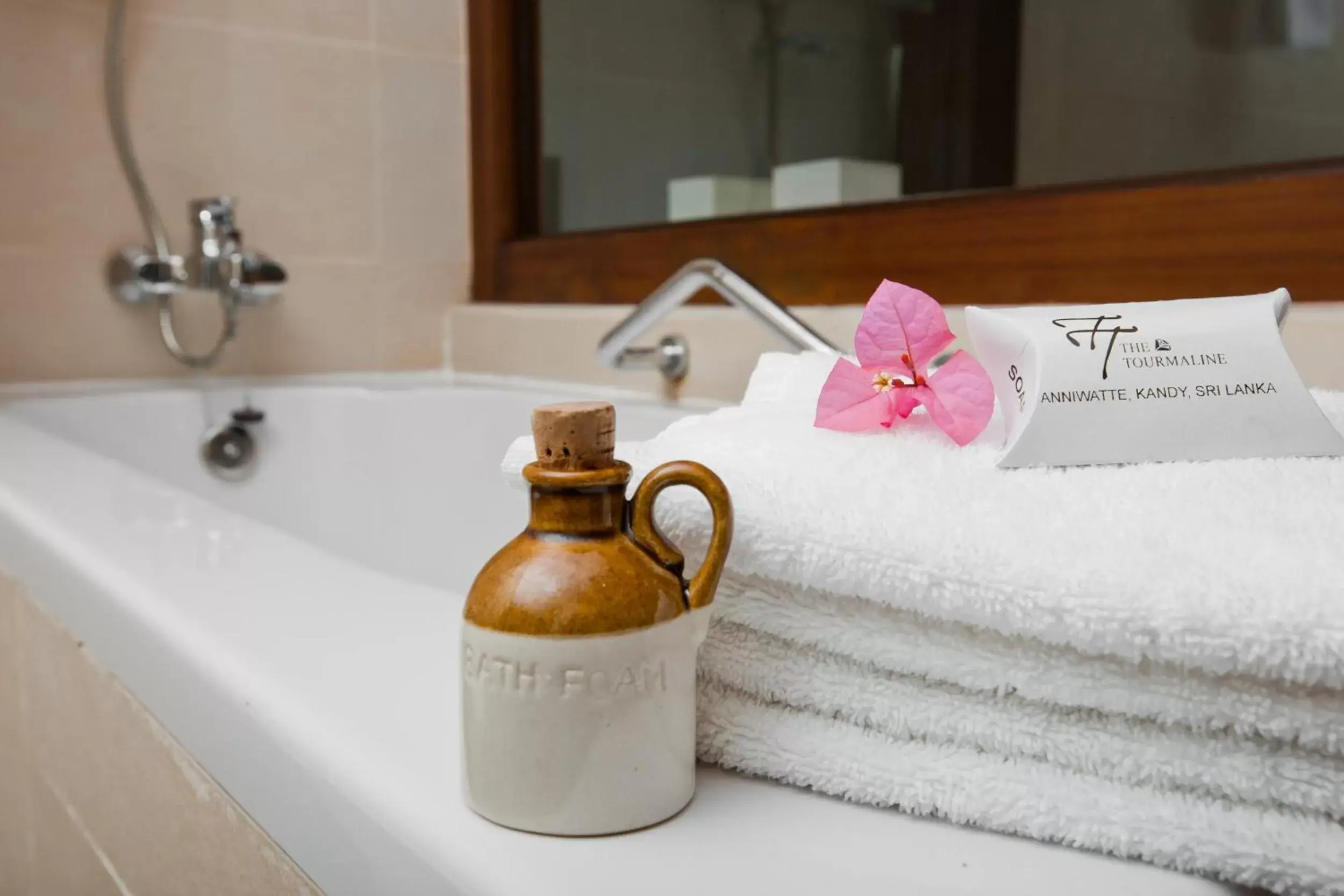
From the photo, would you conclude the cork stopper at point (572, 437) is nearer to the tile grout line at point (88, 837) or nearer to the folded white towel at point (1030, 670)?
the folded white towel at point (1030, 670)

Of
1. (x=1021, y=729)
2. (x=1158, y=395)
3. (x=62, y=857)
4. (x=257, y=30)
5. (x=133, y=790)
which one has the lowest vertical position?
(x=62, y=857)

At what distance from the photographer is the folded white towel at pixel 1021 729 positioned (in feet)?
1.08

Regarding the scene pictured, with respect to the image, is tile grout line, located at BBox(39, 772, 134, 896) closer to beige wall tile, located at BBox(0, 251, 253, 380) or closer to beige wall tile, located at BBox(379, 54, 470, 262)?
beige wall tile, located at BBox(0, 251, 253, 380)

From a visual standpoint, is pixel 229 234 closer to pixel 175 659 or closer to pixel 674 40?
pixel 674 40

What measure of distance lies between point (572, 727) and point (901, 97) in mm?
1158

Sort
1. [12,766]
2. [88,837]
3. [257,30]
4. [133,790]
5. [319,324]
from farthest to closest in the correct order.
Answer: [319,324], [257,30], [12,766], [88,837], [133,790]

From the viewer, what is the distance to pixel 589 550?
1.18ft

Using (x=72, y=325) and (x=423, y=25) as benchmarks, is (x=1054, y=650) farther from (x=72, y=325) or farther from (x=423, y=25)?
(x=423, y=25)

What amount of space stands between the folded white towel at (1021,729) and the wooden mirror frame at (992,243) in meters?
0.68

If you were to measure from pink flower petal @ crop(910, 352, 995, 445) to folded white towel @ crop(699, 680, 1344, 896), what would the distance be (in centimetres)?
17

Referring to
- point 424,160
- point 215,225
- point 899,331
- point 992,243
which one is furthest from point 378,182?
point 899,331

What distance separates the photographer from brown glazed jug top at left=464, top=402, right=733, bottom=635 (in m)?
0.35

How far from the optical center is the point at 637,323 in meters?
1.15

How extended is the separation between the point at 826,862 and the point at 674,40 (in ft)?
5.05
